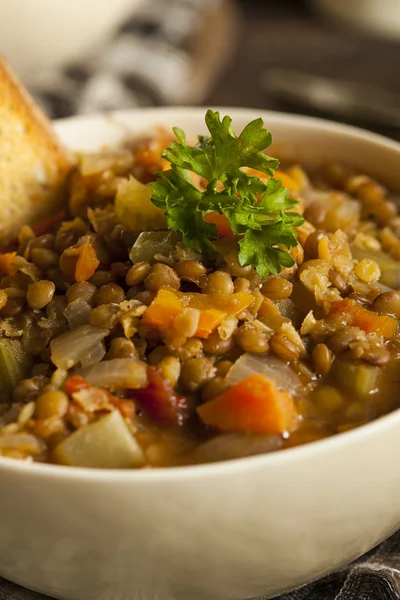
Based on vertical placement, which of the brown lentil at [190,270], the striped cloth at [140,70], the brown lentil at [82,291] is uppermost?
the brown lentil at [190,270]

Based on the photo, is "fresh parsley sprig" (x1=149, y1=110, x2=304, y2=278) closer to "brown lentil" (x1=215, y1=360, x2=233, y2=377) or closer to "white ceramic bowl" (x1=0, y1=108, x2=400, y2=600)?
"brown lentil" (x1=215, y1=360, x2=233, y2=377)

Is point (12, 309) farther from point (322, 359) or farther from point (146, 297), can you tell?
point (322, 359)

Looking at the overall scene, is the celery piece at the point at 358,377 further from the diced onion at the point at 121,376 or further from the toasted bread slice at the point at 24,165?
the toasted bread slice at the point at 24,165

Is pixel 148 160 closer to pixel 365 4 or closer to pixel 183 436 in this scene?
pixel 183 436

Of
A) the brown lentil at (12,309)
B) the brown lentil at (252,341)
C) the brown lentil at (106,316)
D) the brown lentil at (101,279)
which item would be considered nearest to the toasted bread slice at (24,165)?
the brown lentil at (12,309)

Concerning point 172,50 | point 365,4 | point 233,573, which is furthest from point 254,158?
point 365,4

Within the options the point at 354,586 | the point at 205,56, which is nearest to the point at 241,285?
the point at 354,586
